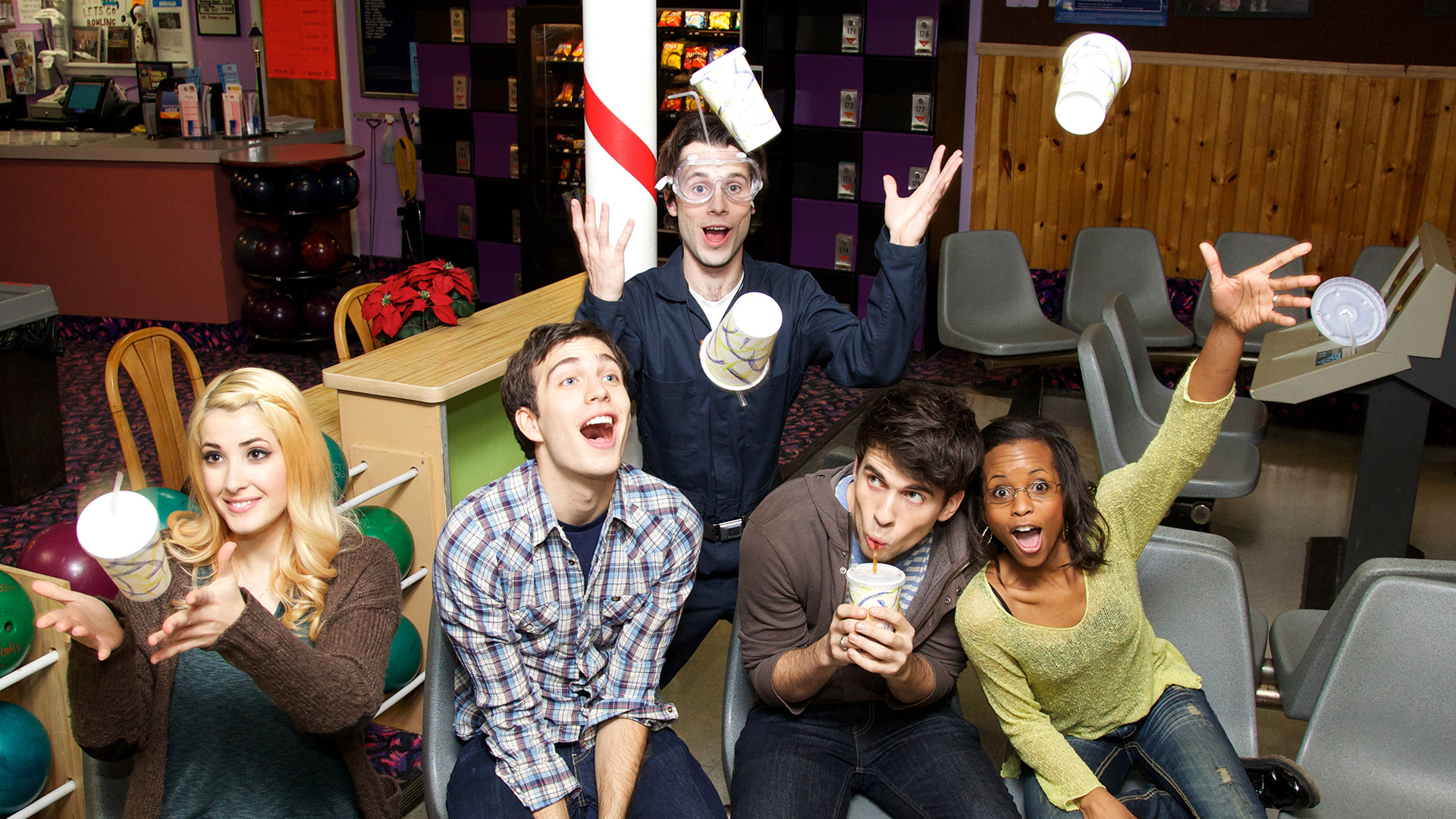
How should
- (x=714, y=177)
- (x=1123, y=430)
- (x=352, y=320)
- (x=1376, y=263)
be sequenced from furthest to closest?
(x=1376, y=263), (x=352, y=320), (x=1123, y=430), (x=714, y=177)

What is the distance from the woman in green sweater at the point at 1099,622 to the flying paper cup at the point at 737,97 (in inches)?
30.4

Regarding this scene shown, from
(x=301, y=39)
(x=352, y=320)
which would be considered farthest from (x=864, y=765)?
(x=301, y=39)

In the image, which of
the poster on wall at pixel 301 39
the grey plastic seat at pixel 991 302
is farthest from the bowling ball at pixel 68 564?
the poster on wall at pixel 301 39

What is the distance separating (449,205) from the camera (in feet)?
24.2

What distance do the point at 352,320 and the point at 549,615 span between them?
2.23m

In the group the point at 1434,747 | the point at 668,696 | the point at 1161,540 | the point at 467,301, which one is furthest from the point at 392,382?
the point at 1434,747

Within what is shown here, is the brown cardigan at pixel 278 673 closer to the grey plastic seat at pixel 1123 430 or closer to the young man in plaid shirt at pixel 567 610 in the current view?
the young man in plaid shirt at pixel 567 610

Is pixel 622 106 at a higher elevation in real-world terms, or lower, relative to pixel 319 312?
higher

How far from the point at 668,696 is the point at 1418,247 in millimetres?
2778

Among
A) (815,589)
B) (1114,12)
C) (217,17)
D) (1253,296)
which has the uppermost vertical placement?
(217,17)

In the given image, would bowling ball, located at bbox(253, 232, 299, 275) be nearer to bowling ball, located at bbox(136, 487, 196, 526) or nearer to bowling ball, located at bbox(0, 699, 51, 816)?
bowling ball, located at bbox(136, 487, 196, 526)

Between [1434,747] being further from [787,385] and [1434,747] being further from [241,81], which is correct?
[241,81]

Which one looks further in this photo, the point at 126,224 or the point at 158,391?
the point at 126,224

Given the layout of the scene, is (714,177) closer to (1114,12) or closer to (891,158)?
(891,158)
